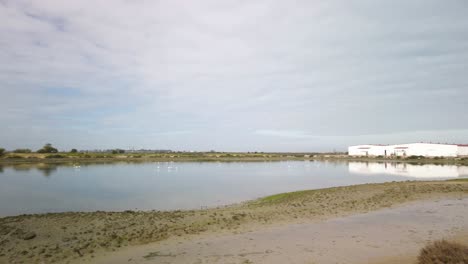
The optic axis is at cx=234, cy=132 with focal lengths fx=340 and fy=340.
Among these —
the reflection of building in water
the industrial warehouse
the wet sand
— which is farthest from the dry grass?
the industrial warehouse

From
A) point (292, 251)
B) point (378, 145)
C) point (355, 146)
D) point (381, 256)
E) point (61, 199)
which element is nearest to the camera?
point (381, 256)

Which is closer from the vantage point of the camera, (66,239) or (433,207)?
(66,239)

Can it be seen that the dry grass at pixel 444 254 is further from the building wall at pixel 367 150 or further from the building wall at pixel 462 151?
the building wall at pixel 367 150

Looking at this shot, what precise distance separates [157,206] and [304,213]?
10088 mm

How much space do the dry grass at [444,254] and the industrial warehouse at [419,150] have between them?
11400 centimetres

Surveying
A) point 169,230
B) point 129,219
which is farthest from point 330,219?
point 129,219

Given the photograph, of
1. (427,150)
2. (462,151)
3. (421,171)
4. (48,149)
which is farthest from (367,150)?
(48,149)

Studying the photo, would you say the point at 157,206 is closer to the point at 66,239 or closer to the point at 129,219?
the point at 129,219

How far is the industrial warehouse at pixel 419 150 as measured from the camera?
341 ft

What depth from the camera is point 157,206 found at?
22.3 meters

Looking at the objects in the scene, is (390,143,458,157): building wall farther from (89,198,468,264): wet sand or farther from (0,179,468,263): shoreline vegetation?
(89,198,468,264): wet sand

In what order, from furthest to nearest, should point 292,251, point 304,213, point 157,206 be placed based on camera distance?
point 157,206 < point 304,213 < point 292,251

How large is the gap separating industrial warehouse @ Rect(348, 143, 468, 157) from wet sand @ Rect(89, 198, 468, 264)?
4136 inches

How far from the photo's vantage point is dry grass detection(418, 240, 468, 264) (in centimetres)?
715
